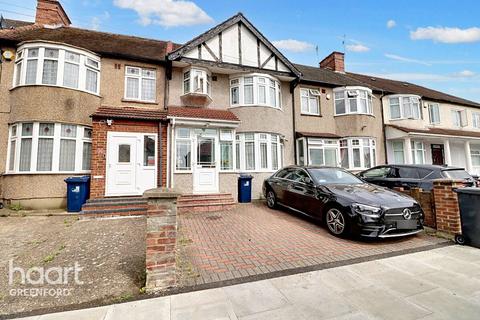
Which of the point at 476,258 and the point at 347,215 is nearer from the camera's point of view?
the point at 476,258

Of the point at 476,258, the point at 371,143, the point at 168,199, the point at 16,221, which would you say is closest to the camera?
the point at 168,199

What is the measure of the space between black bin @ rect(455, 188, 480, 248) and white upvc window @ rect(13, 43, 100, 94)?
481 inches

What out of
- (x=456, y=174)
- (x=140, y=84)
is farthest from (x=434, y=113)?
(x=140, y=84)

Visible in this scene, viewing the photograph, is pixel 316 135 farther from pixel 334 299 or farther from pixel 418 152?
pixel 334 299

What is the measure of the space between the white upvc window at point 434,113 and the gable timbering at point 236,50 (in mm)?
11968

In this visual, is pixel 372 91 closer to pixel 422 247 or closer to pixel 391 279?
pixel 422 247

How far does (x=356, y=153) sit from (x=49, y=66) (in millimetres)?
15313

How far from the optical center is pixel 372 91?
14531 millimetres

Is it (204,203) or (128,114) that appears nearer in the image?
(204,203)

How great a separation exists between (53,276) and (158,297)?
1919 millimetres

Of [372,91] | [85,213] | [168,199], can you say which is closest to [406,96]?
[372,91]

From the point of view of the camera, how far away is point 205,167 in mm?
9008

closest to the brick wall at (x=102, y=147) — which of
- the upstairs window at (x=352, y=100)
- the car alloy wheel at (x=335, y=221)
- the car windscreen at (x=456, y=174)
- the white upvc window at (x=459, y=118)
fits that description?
the car alloy wheel at (x=335, y=221)

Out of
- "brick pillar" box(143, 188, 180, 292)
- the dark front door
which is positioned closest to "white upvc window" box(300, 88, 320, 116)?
the dark front door
